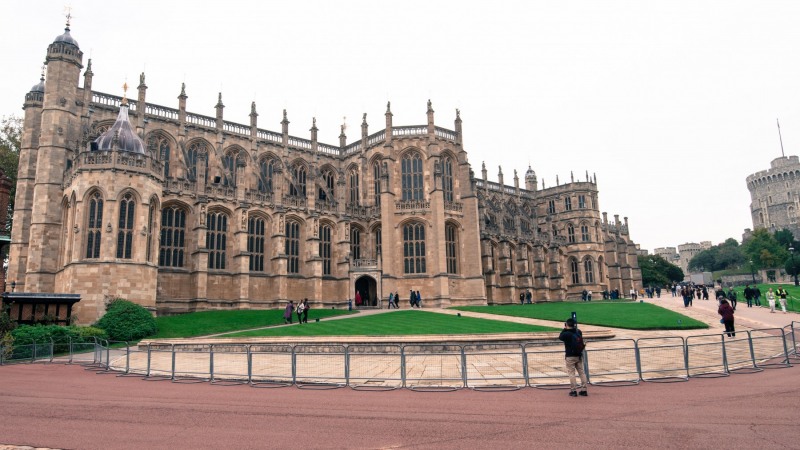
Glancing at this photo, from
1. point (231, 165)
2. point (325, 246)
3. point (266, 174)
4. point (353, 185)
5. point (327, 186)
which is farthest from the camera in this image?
point (353, 185)

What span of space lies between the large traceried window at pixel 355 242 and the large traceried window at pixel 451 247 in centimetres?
843

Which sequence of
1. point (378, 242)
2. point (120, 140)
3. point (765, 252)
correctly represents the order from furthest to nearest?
1. point (765, 252)
2. point (378, 242)
3. point (120, 140)

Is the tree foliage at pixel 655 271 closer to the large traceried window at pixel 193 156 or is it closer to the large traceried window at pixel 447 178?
the large traceried window at pixel 447 178

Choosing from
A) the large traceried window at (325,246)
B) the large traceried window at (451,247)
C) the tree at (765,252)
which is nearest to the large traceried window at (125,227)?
the large traceried window at (325,246)

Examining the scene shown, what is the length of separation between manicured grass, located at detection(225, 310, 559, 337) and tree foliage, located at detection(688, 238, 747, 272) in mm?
122621

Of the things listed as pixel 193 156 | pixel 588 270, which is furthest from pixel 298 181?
pixel 588 270

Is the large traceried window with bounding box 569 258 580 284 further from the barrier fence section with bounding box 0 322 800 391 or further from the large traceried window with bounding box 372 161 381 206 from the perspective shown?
the barrier fence section with bounding box 0 322 800 391

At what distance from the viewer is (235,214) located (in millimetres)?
40906

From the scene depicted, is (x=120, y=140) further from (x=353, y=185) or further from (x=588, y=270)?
(x=588, y=270)

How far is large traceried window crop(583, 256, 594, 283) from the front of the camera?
214 feet

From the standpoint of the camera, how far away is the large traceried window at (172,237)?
124ft

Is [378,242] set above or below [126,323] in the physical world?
above

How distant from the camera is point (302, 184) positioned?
49.8 meters

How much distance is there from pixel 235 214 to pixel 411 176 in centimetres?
1631
